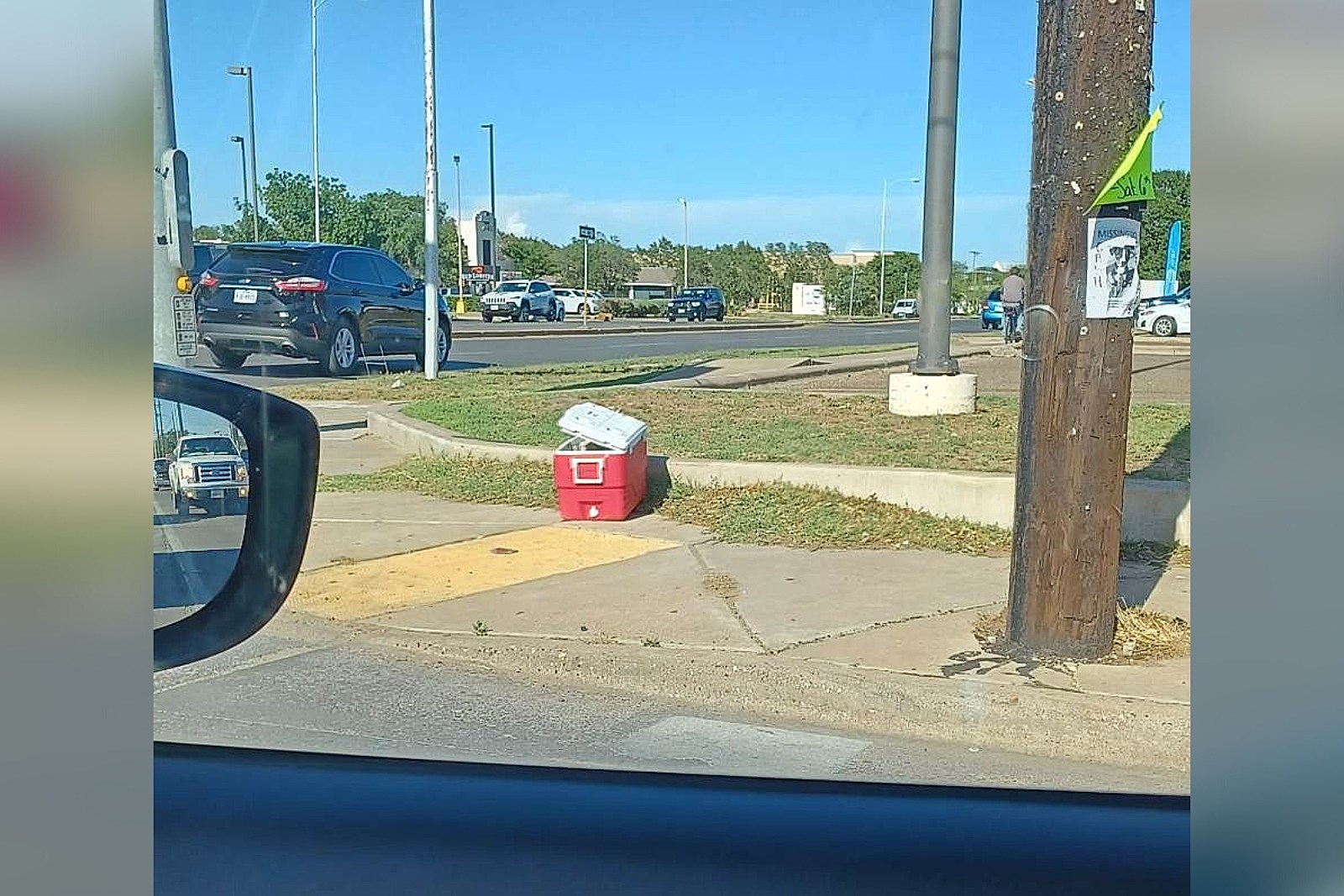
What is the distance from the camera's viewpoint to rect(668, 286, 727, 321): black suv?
37.9 m

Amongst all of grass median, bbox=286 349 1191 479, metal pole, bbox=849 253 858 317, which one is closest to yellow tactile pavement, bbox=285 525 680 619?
grass median, bbox=286 349 1191 479

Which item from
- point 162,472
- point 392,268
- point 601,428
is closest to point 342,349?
point 392,268

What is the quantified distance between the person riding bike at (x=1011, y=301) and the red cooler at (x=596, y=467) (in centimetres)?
234

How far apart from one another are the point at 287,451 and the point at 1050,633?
357 centimetres

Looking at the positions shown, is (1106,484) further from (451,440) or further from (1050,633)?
(451,440)

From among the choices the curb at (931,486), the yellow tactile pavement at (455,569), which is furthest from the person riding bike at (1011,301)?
the yellow tactile pavement at (455,569)

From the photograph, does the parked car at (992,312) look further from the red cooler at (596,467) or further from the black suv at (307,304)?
the black suv at (307,304)

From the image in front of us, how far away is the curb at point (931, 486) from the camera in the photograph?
22.9 feet

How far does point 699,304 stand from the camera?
38906 millimetres

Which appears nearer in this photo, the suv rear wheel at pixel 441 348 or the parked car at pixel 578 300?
the suv rear wheel at pixel 441 348

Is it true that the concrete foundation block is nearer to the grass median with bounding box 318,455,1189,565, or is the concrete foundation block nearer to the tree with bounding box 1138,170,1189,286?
the grass median with bounding box 318,455,1189,565

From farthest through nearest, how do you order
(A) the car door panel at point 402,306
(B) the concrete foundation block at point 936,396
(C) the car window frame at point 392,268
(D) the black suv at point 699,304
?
(D) the black suv at point 699,304, (A) the car door panel at point 402,306, (B) the concrete foundation block at point 936,396, (C) the car window frame at point 392,268

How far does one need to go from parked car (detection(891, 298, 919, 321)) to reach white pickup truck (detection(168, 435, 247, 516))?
1068 cm
